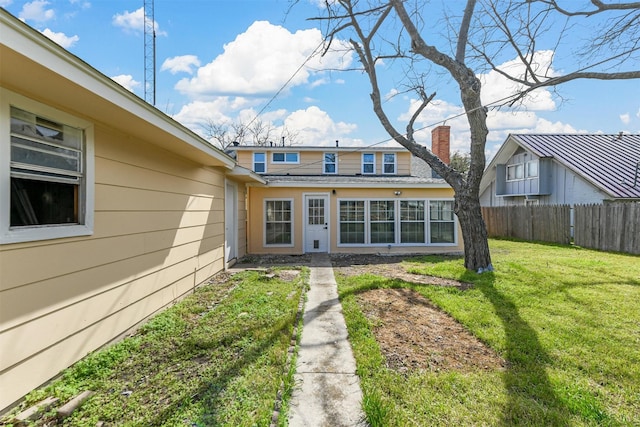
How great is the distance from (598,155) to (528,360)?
17295 millimetres

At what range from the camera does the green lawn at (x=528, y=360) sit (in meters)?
2.35

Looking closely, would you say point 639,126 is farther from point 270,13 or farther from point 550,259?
point 270,13

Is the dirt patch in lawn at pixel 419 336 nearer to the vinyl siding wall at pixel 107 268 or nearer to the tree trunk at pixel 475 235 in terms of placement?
the tree trunk at pixel 475 235

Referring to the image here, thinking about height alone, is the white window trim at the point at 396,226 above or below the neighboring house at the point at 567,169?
below

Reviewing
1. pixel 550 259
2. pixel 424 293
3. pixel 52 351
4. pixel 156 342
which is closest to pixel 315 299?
pixel 424 293

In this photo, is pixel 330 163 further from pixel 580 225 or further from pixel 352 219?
pixel 580 225

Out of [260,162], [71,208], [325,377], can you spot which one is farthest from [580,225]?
[71,208]

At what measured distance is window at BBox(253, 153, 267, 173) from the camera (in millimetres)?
13898

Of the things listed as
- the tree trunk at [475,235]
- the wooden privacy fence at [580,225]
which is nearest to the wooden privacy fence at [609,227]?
the wooden privacy fence at [580,225]

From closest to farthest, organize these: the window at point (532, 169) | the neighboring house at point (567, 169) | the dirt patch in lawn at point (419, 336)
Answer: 1. the dirt patch in lawn at point (419, 336)
2. the neighboring house at point (567, 169)
3. the window at point (532, 169)

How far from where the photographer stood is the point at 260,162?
13938mm

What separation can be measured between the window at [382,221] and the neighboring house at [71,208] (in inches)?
268

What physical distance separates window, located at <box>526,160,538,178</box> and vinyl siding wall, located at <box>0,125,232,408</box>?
16765 mm

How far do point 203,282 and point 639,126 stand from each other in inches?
514
